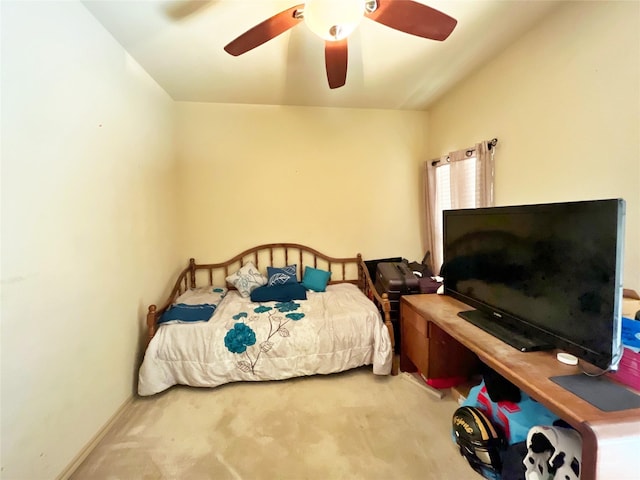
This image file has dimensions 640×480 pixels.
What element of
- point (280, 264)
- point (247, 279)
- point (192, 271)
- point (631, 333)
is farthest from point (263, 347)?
point (631, 333)

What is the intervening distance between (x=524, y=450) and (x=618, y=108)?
1708mm

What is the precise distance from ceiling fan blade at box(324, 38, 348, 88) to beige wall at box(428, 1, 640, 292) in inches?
49.9

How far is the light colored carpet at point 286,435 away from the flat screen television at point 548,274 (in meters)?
0.78

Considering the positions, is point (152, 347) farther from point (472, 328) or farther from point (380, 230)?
point (380, 230)

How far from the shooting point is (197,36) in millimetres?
1778

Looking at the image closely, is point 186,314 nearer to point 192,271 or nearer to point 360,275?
point 192,271

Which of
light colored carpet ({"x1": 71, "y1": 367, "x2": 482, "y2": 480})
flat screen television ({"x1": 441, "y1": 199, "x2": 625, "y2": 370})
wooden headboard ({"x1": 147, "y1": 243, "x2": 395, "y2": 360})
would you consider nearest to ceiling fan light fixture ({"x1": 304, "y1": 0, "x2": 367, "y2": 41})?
flat screen television ({"x1": 441, "y1": 199, "x2": 625, "y2": 370})

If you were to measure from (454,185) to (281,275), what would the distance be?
1.94 m

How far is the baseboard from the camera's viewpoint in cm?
137

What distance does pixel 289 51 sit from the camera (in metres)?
1.97

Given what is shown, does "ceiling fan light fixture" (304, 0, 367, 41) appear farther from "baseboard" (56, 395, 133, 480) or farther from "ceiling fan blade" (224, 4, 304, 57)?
"baseboard" (56, 395, 133, 480)

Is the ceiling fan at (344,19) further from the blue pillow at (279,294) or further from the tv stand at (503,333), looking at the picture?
the blue pillow at (279,294)

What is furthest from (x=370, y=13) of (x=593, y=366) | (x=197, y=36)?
(x=593, y=366)

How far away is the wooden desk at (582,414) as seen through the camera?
0.76 m
